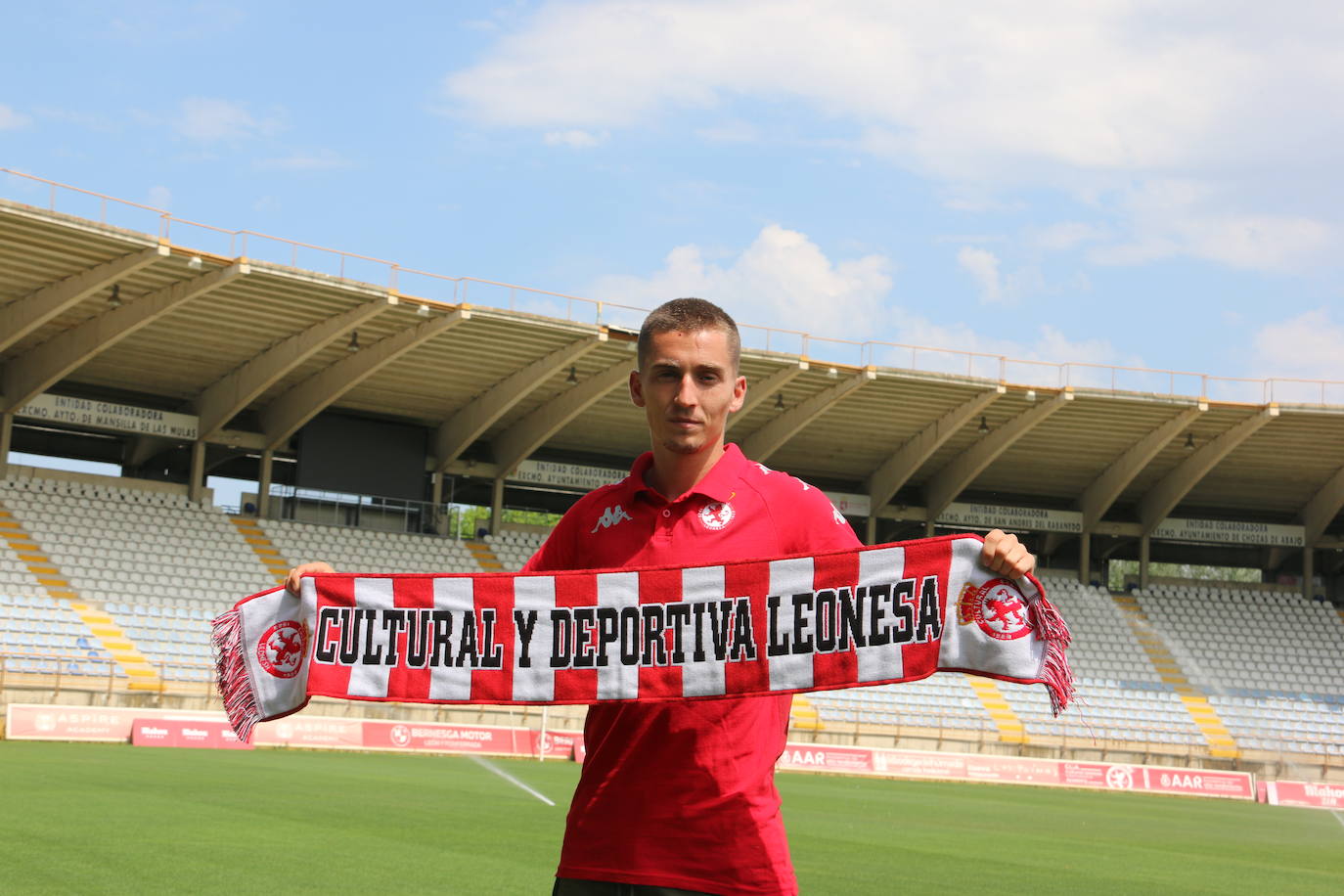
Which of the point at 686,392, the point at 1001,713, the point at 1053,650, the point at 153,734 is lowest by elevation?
the point at 153,734

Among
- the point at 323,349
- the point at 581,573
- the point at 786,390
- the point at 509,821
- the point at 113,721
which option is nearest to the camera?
the point at 581,573

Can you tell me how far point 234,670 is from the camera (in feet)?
15.2

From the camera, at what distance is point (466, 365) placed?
118 ft

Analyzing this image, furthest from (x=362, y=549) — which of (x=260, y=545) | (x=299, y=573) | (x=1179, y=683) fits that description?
(x=299, y=573)

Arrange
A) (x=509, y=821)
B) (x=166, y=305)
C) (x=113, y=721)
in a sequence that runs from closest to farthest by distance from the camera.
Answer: (x=509, y=821) → (x=113, y=721) → (x=166, y=305)

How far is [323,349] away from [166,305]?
15.7 ft

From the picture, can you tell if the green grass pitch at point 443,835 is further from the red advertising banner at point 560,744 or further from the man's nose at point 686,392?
the man's nose at point 686,392

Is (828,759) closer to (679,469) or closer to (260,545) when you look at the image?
(260,545)

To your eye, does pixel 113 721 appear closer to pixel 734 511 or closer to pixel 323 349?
pixel 323 349

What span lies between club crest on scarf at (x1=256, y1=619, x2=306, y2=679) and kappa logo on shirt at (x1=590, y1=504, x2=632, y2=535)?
1.28 metres

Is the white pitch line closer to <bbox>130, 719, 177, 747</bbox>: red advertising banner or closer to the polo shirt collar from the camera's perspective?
<bbox>130, 719, 177, 747</bbox>: red advertising banner

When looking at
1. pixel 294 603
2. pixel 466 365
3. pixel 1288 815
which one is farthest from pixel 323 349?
pixel 294 603

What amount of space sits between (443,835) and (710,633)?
1090cm

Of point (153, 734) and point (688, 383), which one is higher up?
point (688, 383)
